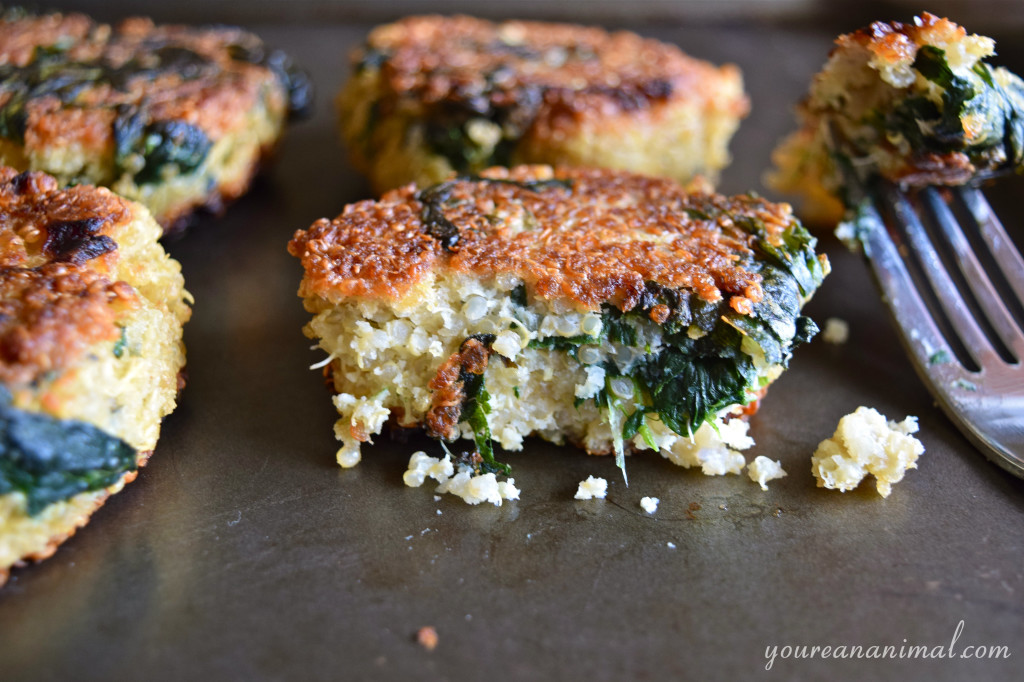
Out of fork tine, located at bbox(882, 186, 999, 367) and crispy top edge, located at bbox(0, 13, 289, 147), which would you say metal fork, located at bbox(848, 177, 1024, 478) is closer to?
fork tine, located at bbox(882, 186, 999, 367)

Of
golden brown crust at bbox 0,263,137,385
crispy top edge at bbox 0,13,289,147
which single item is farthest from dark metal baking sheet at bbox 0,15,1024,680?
crispy top edge at bbox 0,13,289,147

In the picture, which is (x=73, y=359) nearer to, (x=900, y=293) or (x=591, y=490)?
(x=591, y=490)

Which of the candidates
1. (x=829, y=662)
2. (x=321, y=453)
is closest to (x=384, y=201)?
(x=321, y=453)

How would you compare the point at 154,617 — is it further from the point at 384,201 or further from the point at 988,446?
the point at 988,446

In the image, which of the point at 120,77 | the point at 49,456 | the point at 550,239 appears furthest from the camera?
the point at 120,77

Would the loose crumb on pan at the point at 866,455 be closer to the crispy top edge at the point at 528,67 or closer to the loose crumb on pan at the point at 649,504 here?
the loose crumb on pan at the point at 649,504

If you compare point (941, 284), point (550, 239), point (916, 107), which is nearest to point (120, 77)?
point (550, 239)

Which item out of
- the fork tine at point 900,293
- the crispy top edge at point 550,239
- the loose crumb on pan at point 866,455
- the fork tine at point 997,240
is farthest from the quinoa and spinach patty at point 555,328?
the fork tine at point 997,240
